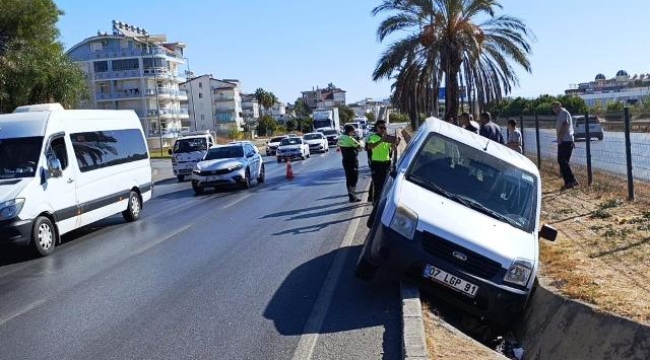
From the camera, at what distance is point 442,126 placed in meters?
8.75

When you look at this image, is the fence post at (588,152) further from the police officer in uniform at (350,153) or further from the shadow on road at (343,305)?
the shadow on road at (343,305)

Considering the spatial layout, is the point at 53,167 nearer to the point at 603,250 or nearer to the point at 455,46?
the point at 603,250

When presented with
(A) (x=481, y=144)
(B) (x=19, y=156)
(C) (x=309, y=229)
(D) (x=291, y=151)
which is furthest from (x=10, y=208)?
(D) (x=291, y=151)

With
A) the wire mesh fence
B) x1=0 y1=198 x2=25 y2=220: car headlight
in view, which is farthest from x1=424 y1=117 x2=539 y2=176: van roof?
x1=0 y1=198 x2=25 y2=220: car headlight

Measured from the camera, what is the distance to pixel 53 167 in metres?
11.8

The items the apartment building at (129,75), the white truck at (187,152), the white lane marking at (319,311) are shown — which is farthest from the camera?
the apartment building at (129,75)

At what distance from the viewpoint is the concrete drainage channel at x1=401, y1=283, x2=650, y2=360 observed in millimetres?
5332

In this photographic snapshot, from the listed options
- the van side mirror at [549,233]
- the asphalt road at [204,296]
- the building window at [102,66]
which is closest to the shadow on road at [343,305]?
the asphalt road at [204,296]

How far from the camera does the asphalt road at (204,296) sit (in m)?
5.92

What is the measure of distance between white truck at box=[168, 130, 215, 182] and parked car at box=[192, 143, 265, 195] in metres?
7.57

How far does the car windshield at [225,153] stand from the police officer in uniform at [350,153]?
7.68 metres

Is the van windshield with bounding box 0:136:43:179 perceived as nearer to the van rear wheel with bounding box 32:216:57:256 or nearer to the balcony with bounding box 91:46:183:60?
the van rear wheel with bounding box 32:216:57:256

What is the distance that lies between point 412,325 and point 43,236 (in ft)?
24.7

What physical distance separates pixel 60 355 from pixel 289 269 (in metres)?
3.52
